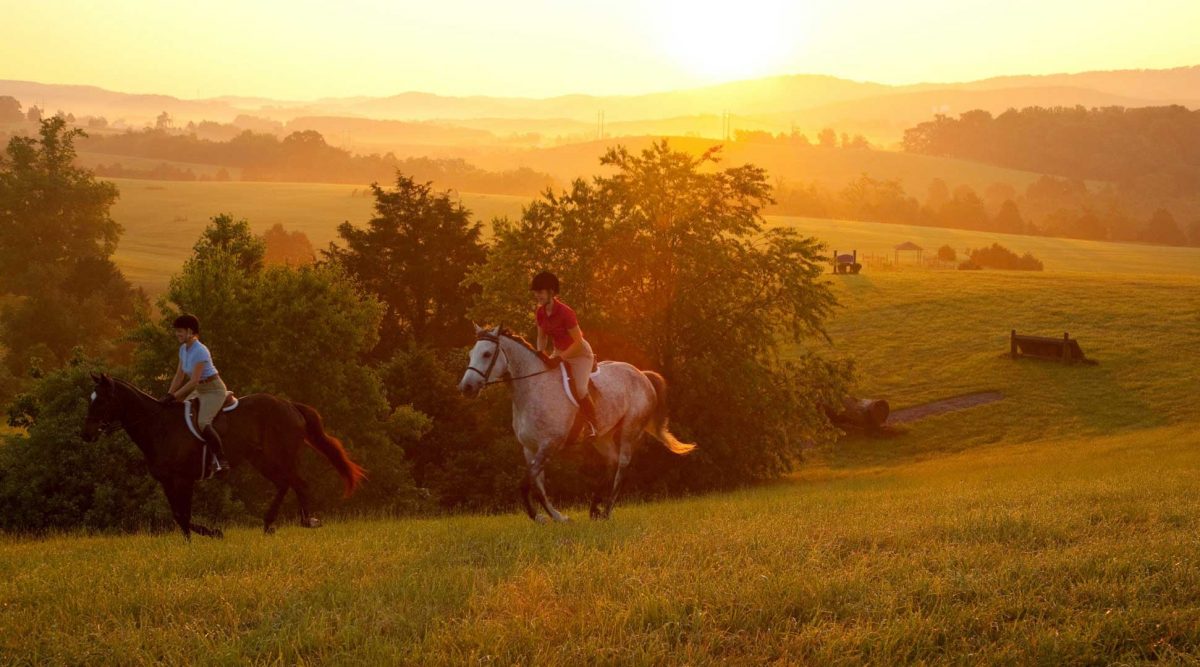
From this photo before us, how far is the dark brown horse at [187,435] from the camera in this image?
13.4 meters

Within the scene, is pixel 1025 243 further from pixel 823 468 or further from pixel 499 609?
pixel 499 609

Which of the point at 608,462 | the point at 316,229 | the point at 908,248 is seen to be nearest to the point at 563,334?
the point at 608,462

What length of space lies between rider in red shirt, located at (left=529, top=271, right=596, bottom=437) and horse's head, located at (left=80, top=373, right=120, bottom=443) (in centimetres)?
626

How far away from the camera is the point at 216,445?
46.0ft

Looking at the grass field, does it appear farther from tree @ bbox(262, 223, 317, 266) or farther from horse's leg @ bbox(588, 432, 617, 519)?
tree @ bbox(262, 223, 317, 266)

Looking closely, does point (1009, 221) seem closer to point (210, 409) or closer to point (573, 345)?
point (573, 345)

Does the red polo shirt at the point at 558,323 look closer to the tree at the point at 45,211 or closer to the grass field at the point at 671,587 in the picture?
the grass field at the point at 671,587

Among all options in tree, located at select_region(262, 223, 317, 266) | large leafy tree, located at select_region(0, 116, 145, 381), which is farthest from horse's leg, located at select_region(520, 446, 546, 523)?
tree, located at select_region(262, 223, 317, 266)


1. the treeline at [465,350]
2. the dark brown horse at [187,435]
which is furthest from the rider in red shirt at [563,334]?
the treeline at [465,350]

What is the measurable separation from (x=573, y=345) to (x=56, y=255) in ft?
239

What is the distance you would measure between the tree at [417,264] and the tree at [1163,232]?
124506mm

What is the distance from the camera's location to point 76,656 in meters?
7.29

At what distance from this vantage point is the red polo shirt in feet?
46.8

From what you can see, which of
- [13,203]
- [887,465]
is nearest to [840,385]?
[887,465]
